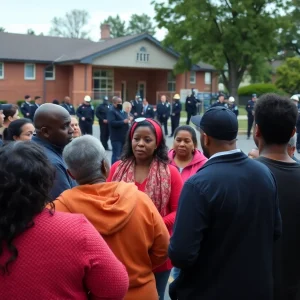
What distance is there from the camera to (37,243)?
1.98 meters

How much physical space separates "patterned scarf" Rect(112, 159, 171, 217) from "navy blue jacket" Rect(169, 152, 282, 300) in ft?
3.58

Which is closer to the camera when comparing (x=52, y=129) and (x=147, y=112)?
(x=52, y=129)

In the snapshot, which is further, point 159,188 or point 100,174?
point 159,188

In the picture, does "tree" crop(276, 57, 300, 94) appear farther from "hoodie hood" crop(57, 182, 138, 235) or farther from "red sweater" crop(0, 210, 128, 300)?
"red sweater" crop(0, 210, 128, 300)

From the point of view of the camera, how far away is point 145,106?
2277 cm

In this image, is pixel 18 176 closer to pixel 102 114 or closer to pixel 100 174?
pixel 100 174

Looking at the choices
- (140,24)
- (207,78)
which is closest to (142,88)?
(207,78)

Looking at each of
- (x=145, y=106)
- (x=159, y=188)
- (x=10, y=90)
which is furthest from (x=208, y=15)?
(x=159, y=188)

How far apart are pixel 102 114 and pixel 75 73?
79.1 ft

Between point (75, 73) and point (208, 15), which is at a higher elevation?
Result: point (208, 15)

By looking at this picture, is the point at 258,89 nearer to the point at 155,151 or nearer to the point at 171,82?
the point at 171,82

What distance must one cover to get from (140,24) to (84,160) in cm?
10996

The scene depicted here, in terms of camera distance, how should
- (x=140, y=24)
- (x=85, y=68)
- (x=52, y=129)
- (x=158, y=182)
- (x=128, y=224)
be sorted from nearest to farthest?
1. (x=128, y=224)
2. (x=158, y=182)
3. (x=52, y=129)
4. (x=85, y=68)
5. (x=140, y=24)

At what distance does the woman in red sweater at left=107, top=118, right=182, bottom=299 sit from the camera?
3.77 meters
